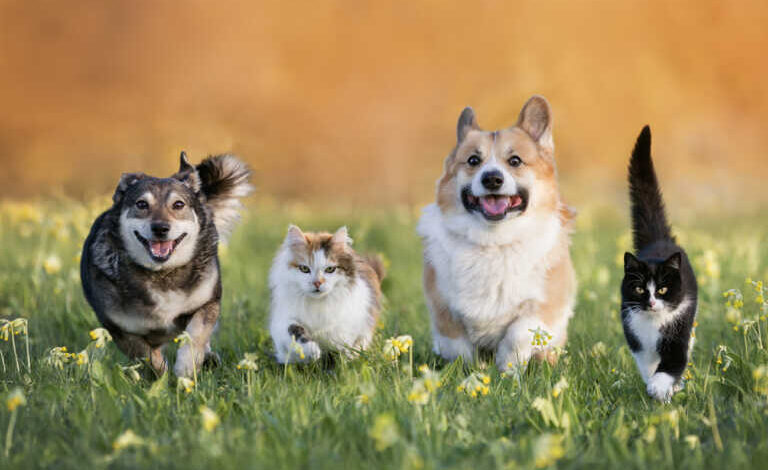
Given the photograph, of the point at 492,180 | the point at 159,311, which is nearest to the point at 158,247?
the point at 159,311

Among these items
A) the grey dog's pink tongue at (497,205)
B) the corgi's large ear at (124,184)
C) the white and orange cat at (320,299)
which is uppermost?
the corgi's large ear at (124,184)

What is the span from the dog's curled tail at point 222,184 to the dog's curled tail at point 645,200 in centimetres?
267

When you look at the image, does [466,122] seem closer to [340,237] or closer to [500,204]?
[500,204]

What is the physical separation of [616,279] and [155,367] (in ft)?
16.8

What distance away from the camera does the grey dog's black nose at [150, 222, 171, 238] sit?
13.0ft

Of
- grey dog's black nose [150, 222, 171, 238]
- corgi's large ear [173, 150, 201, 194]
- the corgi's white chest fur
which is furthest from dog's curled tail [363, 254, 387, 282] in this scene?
grey dog's black nose [150, 222, 171, 238]

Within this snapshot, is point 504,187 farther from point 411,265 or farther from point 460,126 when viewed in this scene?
point 411,265

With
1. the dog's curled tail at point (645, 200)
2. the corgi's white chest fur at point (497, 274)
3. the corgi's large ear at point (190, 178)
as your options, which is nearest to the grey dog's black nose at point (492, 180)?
the corgi's white chest fur at point (497, 274)

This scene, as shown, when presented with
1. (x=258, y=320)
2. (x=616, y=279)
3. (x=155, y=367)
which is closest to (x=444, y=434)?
(x=155, y=367)

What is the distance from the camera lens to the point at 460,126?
4641 millimetres

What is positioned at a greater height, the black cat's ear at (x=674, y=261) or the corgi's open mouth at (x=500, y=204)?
the corgi's open mouth at (x=500, y=204)

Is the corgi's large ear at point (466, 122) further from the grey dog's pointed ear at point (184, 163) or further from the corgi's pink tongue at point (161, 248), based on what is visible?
the corgi's pink tongue at point (161, 248)

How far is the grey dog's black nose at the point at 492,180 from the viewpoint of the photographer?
13.2ft

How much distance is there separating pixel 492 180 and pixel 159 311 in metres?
2.13
